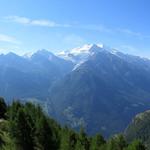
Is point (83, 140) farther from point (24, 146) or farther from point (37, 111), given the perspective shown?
point (24, 146)

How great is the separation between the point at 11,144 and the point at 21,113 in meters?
6.28

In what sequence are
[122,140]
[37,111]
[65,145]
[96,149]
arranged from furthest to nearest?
[122,140]
[37,111]
[96,149]
[65,145]

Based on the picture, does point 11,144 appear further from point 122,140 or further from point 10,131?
point 122,140

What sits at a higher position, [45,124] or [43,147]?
[45,124]

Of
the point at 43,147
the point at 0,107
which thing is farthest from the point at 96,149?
the point at 0,107

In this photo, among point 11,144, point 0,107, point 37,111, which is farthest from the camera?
point 0,107

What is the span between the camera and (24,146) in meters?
73.1

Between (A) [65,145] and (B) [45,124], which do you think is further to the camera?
(A) [65,145]

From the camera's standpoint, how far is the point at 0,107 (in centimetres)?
12644

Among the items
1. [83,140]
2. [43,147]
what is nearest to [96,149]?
[83,140]

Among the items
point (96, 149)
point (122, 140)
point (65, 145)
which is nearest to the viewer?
point (65, 145)

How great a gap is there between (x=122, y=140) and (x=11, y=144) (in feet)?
172

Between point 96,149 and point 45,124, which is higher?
point 45,124

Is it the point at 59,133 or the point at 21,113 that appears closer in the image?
the point at 21,113
